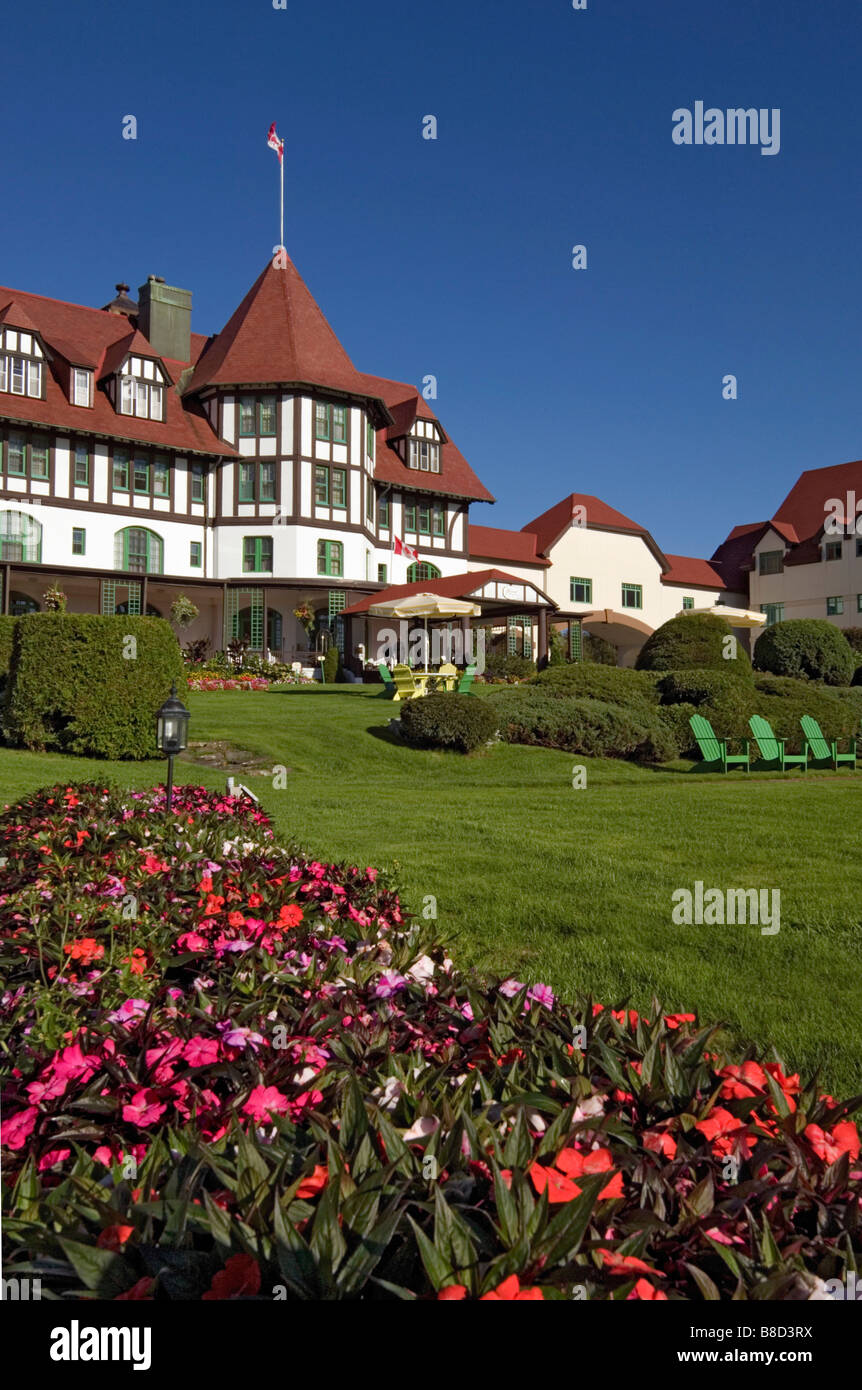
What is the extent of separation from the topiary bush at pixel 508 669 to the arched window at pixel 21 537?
15791 millimetres

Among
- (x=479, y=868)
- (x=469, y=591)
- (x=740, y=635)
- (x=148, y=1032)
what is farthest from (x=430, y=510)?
(x=148, y=1032)

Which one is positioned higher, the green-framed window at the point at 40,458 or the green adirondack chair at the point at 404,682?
the green-framed window at the point at 40,458

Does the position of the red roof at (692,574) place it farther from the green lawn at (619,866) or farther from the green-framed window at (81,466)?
the green lawn at (619,866)

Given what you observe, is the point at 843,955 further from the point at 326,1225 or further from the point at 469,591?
the point at 469,591

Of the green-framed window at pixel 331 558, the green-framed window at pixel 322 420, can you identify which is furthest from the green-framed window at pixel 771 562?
the green-framed window at pixel 322 420

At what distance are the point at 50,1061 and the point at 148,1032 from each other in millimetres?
257

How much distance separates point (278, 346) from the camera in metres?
35.2

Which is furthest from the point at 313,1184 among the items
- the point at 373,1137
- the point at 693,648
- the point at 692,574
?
the point at 692,574

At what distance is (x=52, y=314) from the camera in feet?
112

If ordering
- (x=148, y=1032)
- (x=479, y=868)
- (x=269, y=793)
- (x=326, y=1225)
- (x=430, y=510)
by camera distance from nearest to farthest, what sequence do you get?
(x=326, y=1225) → (x=148, y=1032) → (x=479, y=868) → (x=269, y=793) → (x=430, y=510)

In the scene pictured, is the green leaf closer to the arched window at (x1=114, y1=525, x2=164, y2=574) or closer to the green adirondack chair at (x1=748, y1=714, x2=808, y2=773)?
the green adirondack chair at (x1=748, y1=714, x2=808, y2=773)

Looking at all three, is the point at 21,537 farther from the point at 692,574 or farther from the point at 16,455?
the point at 692,574

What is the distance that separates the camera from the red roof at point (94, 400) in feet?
99.3

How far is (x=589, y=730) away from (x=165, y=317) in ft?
97.1
